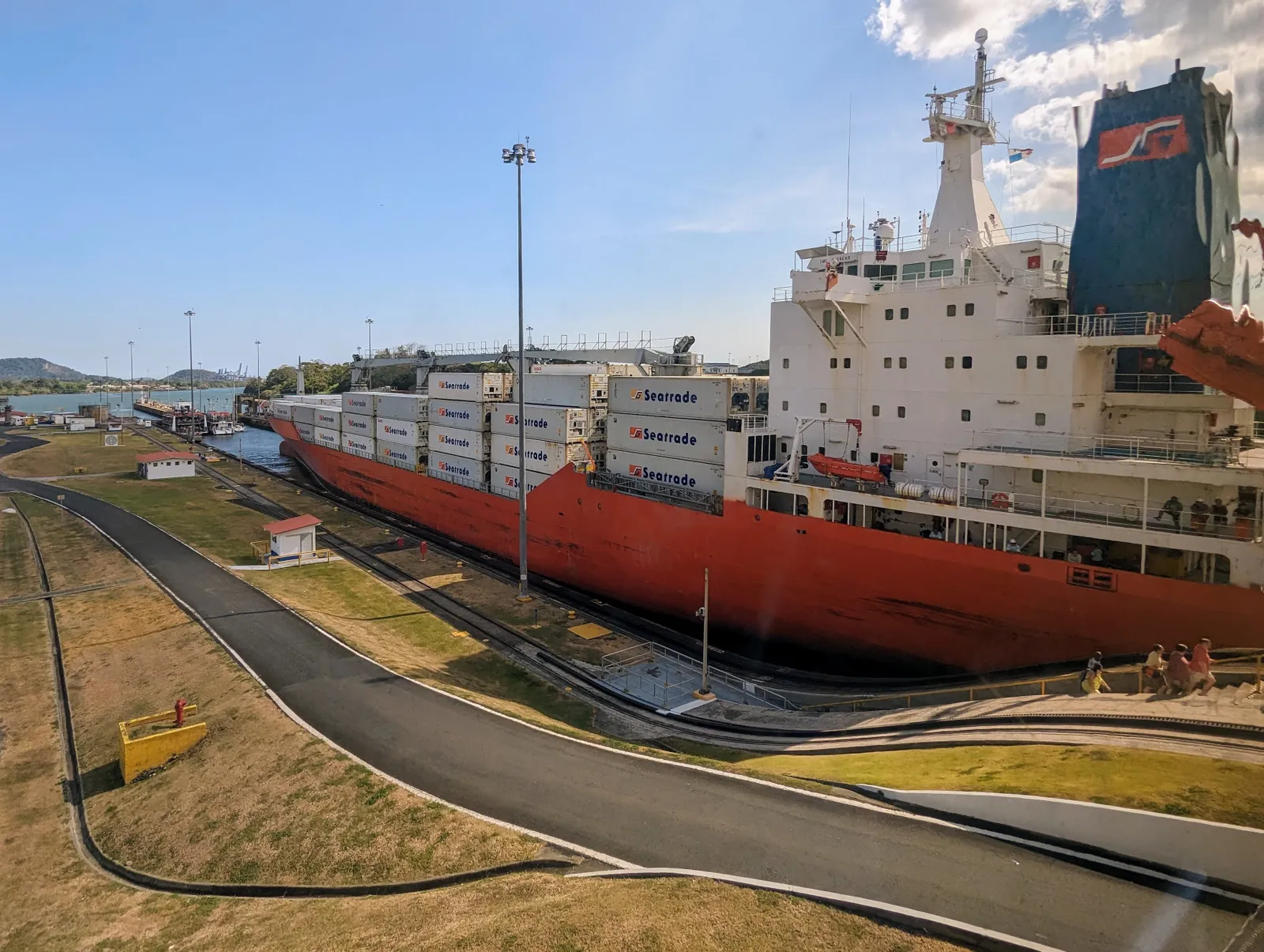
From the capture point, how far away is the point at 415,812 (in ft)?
40.4

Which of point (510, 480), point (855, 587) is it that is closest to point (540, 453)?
point (510, 480)

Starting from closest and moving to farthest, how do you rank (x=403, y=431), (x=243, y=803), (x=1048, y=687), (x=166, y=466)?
(x=243, y=803) < (x=1048, y=687) < (x=403, y=431) < (x=166, y=466)

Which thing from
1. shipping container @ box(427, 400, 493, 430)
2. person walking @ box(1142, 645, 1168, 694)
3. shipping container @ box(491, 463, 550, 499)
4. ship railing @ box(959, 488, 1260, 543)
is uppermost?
shipping container @ box(427, 400, 493, 430)

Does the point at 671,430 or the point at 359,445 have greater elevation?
the point at 671,430

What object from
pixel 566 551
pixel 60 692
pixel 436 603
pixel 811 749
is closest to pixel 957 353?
pixel 811 749

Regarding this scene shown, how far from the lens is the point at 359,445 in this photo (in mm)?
50688

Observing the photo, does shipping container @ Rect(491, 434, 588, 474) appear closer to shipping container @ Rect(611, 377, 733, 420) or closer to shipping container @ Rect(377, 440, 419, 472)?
shipping container @ Rect(611, 377, 733, 420)

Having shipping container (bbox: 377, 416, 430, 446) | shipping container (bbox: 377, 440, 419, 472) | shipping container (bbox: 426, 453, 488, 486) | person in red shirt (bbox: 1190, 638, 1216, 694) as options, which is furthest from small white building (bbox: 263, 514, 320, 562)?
person in red shirt (bbox: 1190, 638, 1216, 694)

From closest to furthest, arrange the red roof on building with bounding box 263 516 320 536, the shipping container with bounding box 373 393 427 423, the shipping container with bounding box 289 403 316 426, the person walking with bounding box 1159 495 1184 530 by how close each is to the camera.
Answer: the person walking with bounding box 1159 495 1184 530
the red roof on building with bounding box 263 516 320 536
the shipping container with bounding box 373 393 427 423
the shipping container with bounding box 289 403 316 426

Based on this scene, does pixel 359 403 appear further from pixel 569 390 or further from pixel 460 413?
pixel 569 390

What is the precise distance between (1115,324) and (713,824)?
16525mm

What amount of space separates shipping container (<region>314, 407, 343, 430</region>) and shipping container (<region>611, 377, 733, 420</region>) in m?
31.0

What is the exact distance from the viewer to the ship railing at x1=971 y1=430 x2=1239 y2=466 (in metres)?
16.7

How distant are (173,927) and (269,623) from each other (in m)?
13.8
